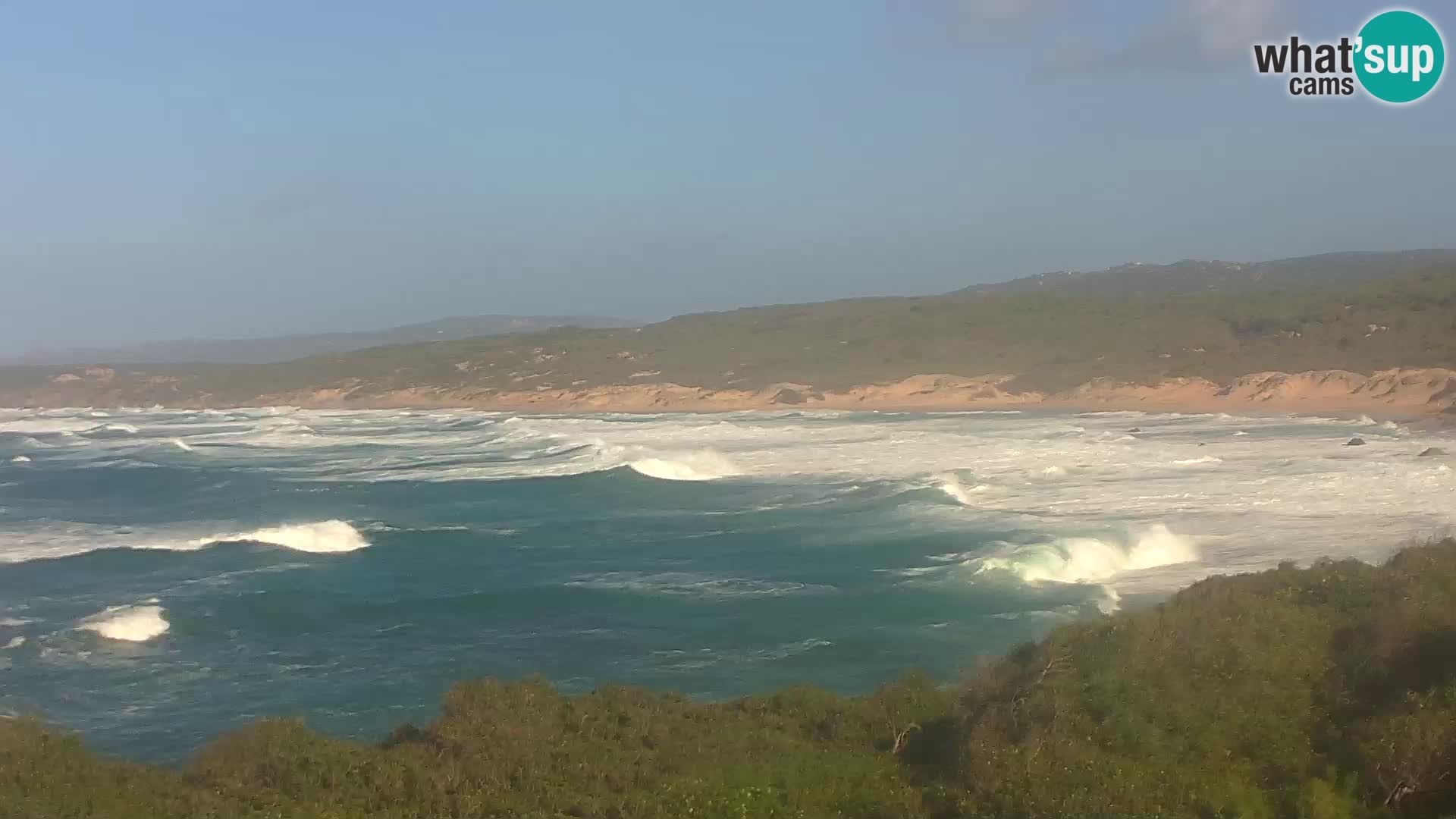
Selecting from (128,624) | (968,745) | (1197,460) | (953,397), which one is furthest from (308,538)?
(953,397)

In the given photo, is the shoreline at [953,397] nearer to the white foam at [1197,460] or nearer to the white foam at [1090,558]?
the white foam at [1197,460]

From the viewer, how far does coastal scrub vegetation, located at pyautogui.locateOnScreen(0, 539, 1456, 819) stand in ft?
27.0

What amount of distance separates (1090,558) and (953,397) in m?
40.0

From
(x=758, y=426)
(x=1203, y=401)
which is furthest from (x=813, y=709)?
(x=1203, y=401)

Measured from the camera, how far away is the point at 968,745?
9.12 metres

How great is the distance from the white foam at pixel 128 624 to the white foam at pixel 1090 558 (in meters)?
13.9

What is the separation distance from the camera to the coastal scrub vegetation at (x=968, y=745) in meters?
8.22

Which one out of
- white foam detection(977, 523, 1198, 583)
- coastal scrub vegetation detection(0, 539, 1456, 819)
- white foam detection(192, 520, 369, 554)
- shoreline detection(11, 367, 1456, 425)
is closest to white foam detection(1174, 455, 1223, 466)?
white foam detection(977, 523, 1198, 583)

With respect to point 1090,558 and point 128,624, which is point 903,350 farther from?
point 128,624

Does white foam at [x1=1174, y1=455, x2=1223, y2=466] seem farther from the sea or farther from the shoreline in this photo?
the shoreline

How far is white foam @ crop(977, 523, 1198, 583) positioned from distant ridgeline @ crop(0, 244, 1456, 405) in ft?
111

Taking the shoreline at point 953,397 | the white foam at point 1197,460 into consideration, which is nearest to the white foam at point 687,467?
the white foam at point 1197,460

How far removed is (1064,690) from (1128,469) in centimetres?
2125

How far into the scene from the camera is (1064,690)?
32.4 feet
